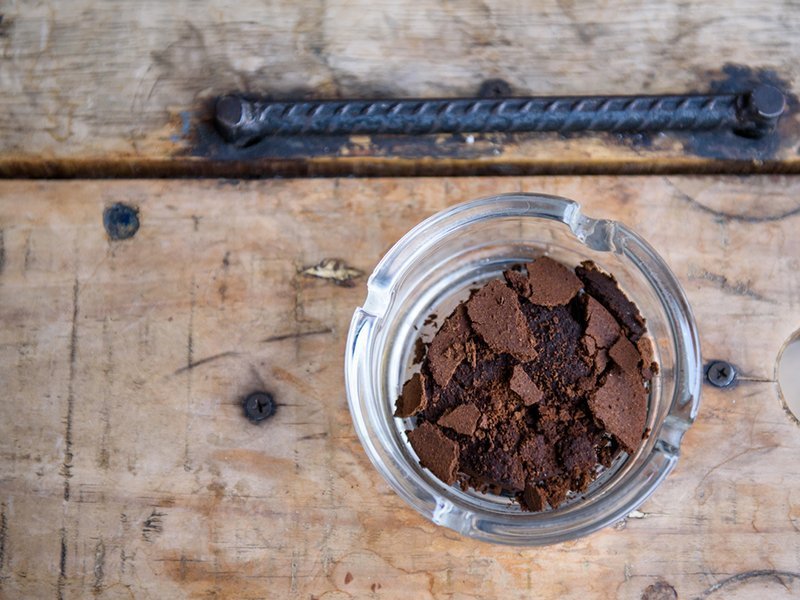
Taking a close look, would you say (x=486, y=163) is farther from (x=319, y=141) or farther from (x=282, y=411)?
(x=282, y=411)

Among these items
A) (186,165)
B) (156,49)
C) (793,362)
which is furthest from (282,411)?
(793,362)

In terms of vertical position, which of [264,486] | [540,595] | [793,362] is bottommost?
[540,595]

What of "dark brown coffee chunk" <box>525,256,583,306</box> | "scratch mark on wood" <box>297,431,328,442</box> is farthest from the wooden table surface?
"dark brown coffee chunk" <box>525,256,583,306</box>

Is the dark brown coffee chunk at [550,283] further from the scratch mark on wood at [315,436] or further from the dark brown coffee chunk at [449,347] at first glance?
the scratch mark on wood at [315,436]

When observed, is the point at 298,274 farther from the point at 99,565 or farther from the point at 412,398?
the point at 99,565

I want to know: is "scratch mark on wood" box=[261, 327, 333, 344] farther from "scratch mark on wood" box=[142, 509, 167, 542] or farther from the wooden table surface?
"scratch mark on wood" box=[142, 509, 167, 542]

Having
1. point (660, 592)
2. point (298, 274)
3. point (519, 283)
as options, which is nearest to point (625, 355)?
point (519, 283)

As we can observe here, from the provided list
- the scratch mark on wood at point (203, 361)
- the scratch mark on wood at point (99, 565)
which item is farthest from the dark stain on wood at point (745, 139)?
the scratch mark on wood at point (99, 565)
